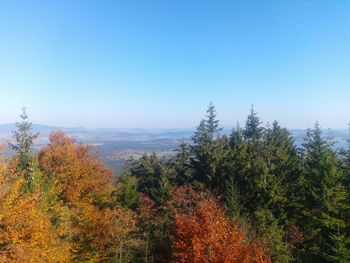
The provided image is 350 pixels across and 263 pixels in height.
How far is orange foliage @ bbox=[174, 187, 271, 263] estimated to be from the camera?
22500 mm

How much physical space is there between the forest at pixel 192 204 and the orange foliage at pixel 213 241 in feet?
0.29

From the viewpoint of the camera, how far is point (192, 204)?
33.8 metres

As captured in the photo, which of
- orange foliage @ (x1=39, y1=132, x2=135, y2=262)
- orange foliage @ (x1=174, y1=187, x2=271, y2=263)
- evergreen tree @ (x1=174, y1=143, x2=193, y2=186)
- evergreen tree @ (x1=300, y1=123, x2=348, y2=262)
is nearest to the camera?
orange foliage @ (x1=174, y1=187, x2=271, y2=263)

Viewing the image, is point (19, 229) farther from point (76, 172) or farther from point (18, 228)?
point (76, 172)

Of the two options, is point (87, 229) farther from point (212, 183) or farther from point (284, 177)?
point (284, 177)

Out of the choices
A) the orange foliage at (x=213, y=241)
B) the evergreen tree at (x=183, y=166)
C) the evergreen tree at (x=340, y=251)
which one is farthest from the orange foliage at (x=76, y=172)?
the evergreen tree at (x=340, y=251)

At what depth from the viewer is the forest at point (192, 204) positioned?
2369cm

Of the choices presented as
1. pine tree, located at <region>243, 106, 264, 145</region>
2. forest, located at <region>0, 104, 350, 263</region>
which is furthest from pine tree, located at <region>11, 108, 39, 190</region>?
pine tree, located at <region>243, 106, 264, 145</region>

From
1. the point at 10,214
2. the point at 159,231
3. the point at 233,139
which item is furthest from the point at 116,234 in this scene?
the point at 233,139

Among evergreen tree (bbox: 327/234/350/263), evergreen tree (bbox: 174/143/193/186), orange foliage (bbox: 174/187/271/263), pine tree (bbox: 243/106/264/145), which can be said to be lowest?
evergreen tree (bbox: 327/234/350/263)

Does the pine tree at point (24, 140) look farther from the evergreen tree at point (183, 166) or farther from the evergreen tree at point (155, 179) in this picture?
the evergreen tree at point (183, 166)

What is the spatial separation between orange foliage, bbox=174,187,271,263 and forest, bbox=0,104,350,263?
88 mm

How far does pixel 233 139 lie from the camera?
159ft

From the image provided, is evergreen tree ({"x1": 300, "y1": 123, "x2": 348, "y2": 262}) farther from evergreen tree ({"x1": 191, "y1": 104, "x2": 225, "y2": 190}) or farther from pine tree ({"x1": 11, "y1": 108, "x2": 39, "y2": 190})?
pine tree ({"x1": 11, "y1": 108, "x2": 39, "y2": 190})
